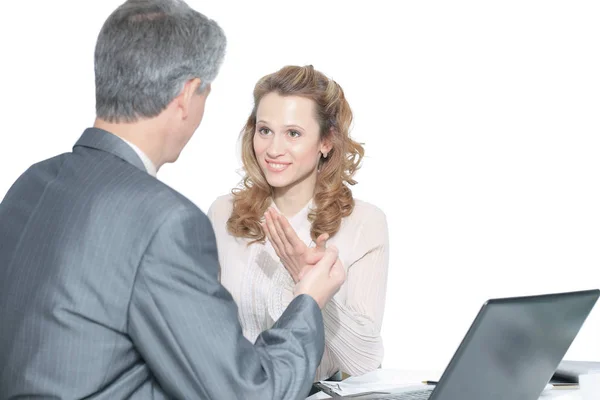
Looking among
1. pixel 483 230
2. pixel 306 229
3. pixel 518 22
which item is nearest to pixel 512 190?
pixel 483 230

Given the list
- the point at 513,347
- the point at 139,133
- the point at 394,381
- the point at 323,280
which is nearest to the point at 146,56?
the point at 139,133

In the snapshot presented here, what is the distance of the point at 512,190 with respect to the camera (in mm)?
5035

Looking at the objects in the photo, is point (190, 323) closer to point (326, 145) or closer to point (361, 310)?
point (361, 310)

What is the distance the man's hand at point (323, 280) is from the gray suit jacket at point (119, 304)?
27 cm

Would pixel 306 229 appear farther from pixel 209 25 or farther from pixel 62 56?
pixel 62 56

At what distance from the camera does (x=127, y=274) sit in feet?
4.51

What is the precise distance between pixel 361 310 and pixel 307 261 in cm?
91

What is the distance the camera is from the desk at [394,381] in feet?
6.84

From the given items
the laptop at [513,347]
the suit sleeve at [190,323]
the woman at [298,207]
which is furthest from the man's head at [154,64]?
the woman at [298,207]

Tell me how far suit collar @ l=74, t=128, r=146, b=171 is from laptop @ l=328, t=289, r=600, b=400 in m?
0.69

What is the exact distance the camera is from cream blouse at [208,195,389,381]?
266 cm

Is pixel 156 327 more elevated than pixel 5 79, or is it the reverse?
pixel 156 327

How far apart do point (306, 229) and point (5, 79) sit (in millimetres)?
2687

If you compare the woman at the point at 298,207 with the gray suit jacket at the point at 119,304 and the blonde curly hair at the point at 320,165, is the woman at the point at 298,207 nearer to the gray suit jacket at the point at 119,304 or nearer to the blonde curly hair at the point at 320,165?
the blonde curly hair at the point at 320,165
